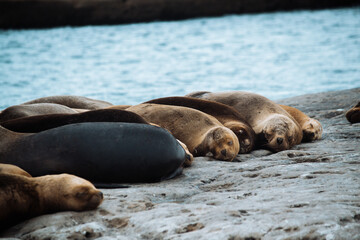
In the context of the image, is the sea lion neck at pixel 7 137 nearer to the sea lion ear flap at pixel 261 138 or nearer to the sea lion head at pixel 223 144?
the sea lion head at pixel 223 144

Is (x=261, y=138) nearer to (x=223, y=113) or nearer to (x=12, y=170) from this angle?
(x=223, y=113)

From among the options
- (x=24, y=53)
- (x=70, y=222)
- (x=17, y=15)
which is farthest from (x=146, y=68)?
(x=17, y=15)

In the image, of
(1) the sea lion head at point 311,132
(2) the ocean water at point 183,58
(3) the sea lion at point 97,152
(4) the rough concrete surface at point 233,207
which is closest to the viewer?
(4) the rough concrete surface at point 233,207

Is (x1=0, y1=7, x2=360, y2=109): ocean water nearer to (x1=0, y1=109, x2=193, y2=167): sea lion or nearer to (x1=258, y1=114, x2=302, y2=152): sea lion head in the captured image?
(x1=258, y1=114, x2=302, y2=152): sea lion head

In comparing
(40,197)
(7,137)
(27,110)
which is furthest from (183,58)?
(40,197)

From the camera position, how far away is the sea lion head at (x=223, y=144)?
4.46 m

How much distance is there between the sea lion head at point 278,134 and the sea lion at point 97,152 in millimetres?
1634

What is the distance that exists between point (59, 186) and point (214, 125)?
2.30m

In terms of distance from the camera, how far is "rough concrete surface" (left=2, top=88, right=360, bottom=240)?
7.79 feet

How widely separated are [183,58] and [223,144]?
1753 cm

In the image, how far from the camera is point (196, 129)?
4.81m

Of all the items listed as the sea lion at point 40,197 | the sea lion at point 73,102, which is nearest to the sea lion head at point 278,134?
the sea lion at point 73,102

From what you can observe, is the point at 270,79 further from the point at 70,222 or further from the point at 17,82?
the point at 70,222

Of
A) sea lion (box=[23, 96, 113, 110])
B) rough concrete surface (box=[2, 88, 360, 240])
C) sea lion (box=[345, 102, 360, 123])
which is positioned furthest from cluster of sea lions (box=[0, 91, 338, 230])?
sea lion (box=[23, 96, 113, 110])
